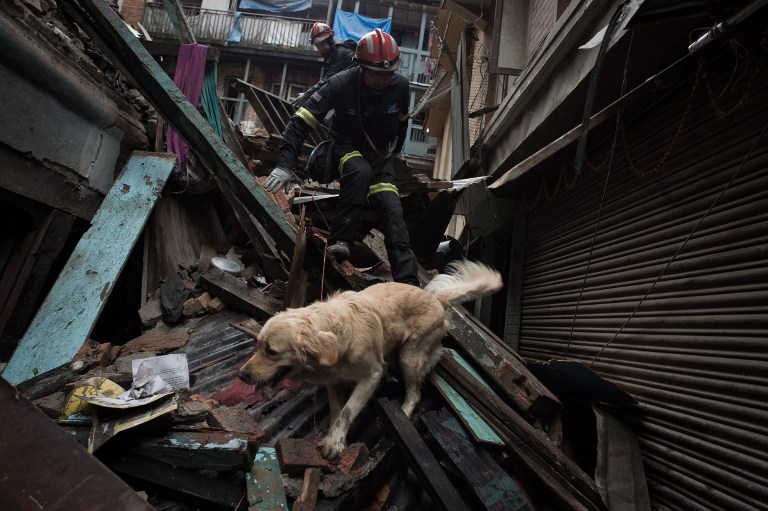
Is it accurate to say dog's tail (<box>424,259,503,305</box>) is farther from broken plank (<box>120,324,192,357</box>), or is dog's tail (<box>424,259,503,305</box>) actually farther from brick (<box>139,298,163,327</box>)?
brick (<box>139,298,163,327</box>)

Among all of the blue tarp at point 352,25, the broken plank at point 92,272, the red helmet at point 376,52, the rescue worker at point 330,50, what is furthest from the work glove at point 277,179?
the blue tarp at point 352,25

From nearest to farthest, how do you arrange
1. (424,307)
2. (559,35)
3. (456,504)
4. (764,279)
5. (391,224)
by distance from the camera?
(456,504) < (764,279) < (424,307) < (391,224) < (559,35)

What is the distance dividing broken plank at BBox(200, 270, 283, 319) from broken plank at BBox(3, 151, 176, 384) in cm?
96

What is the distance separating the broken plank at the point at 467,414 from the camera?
3.04 meters

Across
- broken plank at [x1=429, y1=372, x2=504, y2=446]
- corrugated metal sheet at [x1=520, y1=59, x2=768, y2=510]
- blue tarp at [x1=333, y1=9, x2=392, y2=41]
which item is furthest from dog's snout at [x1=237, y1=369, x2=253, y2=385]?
blue tarp at [x1=333, y1=9, x2=392, y2=41]

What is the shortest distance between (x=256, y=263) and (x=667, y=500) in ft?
17.3

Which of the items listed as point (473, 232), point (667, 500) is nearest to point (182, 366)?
point (667, 500)

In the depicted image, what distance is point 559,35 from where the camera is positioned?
486 centimetres

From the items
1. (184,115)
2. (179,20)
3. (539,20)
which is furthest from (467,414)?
(179,20)

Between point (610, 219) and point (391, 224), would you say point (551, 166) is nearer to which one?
point (610, 219)

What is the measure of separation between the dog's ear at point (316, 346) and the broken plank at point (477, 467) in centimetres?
112

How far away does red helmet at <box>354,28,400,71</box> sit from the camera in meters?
4.29

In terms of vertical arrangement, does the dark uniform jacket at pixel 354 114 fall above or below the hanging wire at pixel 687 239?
above

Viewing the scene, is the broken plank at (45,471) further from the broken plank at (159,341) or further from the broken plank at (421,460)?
the broken plank at (159,341)
